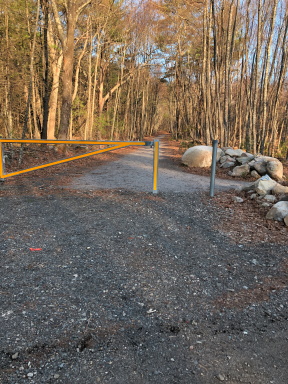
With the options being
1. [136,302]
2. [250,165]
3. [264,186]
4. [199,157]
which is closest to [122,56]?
[199,157]

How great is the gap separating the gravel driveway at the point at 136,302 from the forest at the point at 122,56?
717 cm

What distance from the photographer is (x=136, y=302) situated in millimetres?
2521

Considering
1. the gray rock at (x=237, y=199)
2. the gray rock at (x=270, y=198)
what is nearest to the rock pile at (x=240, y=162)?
the gray rock at (x=270, y=198)

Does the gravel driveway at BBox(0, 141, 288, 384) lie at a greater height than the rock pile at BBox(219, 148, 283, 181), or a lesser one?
lesser

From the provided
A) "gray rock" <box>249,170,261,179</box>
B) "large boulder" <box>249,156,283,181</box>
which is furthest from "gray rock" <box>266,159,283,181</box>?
"gray rock" <box>249,170,261,179</box>

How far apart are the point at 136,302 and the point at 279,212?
11.3 ft

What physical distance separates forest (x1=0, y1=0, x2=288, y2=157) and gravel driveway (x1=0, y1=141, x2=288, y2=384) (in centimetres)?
717

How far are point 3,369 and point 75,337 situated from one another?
1.62 feet

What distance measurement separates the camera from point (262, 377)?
5.91ft

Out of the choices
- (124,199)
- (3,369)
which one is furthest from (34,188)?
(3,369)

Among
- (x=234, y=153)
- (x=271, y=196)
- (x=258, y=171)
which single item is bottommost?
(x=271, y=196)

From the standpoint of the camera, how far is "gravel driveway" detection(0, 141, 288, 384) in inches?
72.6

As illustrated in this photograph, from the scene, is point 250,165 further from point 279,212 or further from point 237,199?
point 279,212

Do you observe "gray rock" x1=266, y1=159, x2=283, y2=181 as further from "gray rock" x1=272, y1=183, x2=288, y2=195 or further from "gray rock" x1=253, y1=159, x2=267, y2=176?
"gray rock" x1=272, y1=183, x2=288, y2=195
